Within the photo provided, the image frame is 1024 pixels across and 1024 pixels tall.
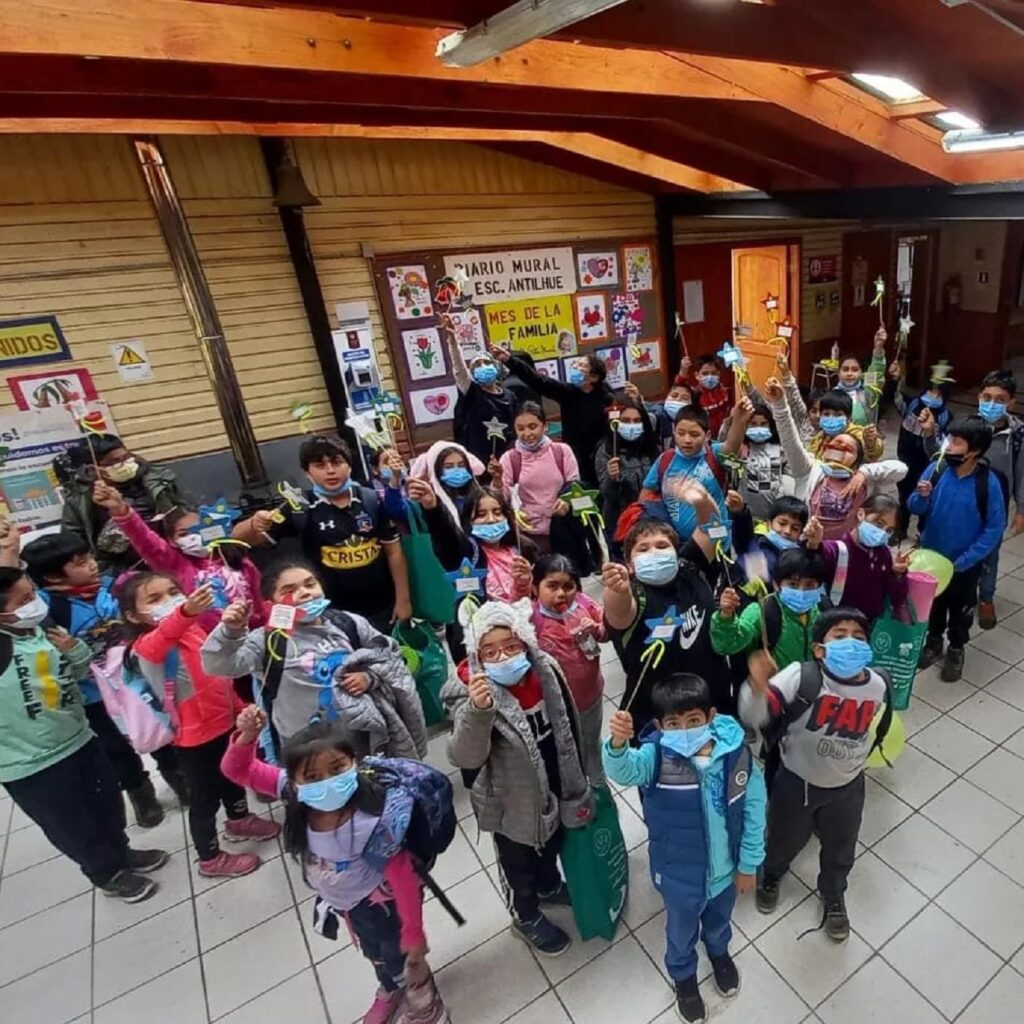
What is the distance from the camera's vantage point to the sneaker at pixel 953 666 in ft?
11.8

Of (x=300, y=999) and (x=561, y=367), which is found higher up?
(x=561, y=367)

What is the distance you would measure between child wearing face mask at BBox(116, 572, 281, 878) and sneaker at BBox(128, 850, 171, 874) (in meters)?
0.25

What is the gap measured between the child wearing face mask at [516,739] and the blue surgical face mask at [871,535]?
4.91ft

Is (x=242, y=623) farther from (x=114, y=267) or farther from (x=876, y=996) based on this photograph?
(x=114, y=267)

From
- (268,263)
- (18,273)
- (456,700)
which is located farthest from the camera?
(268,263)

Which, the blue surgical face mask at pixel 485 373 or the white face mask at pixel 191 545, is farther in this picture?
the blue surgical face mask at pixel 485 373

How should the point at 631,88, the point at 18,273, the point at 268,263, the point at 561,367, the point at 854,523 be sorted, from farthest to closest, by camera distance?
the point at 561,367
the point at 268,263
the point at 18,273
the point at 631,88
the point at 854,523

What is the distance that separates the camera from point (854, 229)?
8195 millimetres

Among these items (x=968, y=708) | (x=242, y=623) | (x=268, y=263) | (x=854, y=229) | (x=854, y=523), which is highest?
(x=268, y=263)

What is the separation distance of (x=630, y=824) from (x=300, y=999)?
149cm

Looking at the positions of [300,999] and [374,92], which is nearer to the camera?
[300,999]

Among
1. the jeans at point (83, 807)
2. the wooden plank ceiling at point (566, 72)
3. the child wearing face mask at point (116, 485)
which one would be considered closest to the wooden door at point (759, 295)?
the wooden plank ceiling at point (566, 72)

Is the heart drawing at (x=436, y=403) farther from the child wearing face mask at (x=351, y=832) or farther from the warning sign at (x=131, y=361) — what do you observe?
the child wearing face mask at (x=351, y=832)

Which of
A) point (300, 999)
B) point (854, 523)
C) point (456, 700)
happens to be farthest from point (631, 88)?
point (300, 999)
